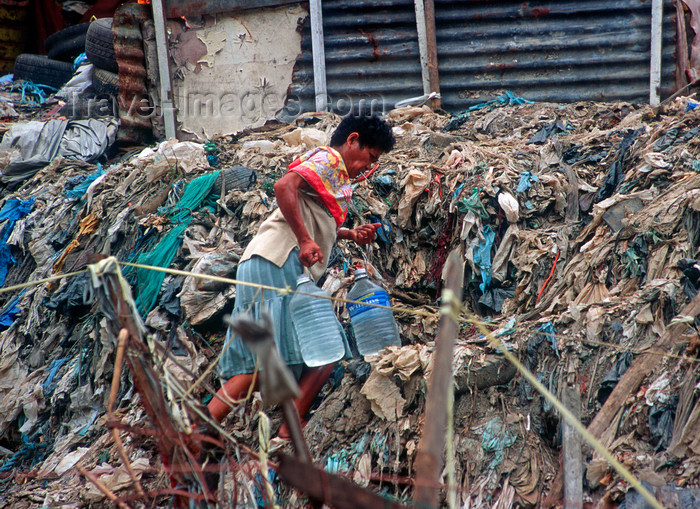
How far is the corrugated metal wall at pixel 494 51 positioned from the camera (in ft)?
22.7

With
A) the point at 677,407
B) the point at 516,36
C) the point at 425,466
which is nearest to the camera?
the point at 425,466

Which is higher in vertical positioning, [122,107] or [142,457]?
[122,107]

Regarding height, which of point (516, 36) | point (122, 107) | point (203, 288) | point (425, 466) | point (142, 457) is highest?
point (516, 36)

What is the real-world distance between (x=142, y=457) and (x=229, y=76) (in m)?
4.91

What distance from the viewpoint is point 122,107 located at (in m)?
7.17

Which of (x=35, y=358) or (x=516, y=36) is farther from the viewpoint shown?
(x=516, y=36)

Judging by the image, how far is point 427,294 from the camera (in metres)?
4.76

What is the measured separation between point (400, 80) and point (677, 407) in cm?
515

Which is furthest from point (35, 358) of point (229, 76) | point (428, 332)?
point (229, 76)

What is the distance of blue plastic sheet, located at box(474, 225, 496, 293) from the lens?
4.44 meters

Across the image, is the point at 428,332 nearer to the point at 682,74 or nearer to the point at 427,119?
the point at 427,119

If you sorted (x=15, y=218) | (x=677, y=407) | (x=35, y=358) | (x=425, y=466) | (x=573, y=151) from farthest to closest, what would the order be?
(x=15, y=218) < (x=573, y=151) < (x=35, y=358) < (x=677, y=407) < (x=425, y=466)

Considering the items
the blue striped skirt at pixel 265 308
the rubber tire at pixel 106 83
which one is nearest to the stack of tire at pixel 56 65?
the rubber tire at pixel 106 83

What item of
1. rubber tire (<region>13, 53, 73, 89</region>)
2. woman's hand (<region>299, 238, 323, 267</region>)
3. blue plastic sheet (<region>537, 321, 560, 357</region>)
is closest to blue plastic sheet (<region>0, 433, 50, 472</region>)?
woman's hand (<region>299, 238, 323, 267</region>)
